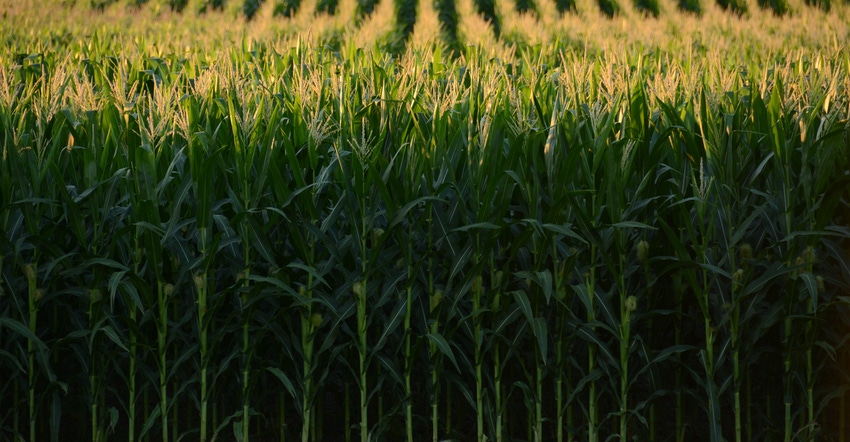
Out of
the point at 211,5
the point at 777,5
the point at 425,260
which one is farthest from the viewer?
the point at 211,5

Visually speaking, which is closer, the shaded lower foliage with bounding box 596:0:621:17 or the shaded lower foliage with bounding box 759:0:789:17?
the shaded lower foliage with bounding box 596:0:621:17

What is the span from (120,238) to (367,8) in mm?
18779

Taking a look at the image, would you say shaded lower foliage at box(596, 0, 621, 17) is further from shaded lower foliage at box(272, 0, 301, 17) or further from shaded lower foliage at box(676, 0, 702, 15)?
shaded lower foliage at box(272, 0, 301, 17)

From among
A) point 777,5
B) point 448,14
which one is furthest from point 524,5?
point 777,5

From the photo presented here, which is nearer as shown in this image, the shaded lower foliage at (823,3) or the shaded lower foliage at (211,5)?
the shaded lower foliage at (823,3)

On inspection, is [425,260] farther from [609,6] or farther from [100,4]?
[100,4]

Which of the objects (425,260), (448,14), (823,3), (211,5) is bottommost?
(425,260)

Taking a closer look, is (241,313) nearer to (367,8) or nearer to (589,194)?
(589,194)

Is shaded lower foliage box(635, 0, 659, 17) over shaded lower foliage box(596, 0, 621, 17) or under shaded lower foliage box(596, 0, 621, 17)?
over

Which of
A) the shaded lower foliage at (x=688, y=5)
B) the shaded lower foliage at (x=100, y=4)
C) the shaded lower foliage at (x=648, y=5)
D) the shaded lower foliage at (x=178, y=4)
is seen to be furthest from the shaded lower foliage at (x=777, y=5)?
the shaded lower foliage at (x=100, y=4)

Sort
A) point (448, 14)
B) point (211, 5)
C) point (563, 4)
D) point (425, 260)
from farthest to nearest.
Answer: point (211, 5)
point (563, 4)
point (448, 14)
point (425, 260)

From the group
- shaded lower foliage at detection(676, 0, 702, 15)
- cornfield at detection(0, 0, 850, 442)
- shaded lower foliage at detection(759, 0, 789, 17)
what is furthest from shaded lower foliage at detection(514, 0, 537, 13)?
cornfield at detection(0, 0, 850, 442)

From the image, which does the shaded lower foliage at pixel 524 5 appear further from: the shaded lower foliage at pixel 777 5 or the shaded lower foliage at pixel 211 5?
the shaded lower foliage at pixel 211 5

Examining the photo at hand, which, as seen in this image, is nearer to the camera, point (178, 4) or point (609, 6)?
point (609, 6)
